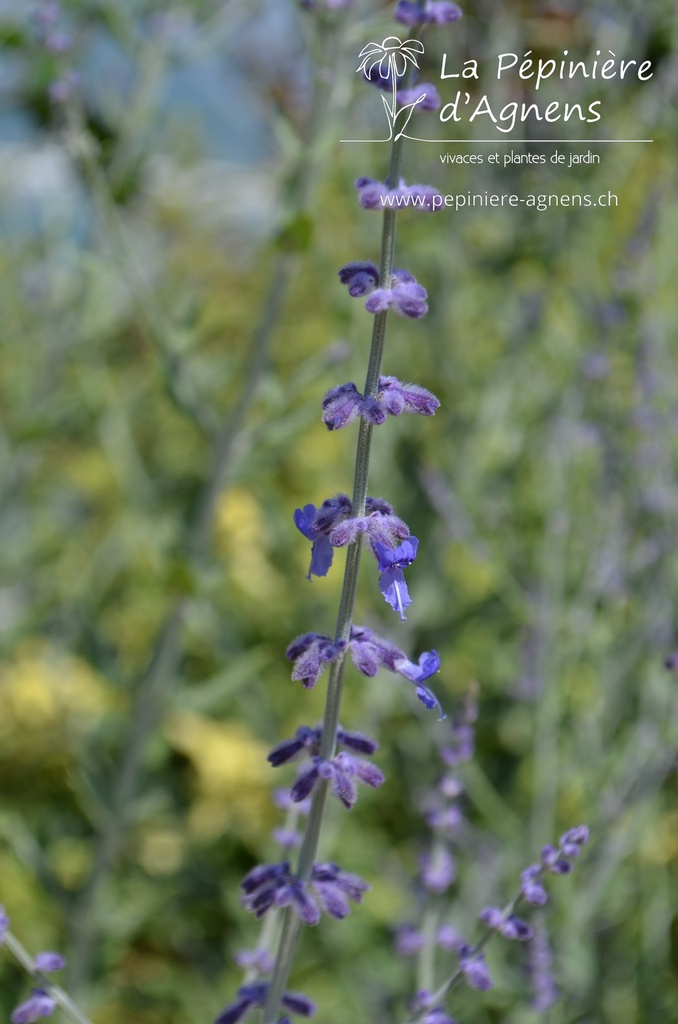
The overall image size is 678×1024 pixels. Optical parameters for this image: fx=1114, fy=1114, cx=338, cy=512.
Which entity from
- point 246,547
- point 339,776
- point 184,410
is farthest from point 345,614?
point 246,547

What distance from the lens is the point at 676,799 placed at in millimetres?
2553

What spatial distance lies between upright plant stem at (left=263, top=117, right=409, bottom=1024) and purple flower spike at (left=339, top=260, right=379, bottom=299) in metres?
0.01

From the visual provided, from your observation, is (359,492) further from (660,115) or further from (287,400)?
(660,115)

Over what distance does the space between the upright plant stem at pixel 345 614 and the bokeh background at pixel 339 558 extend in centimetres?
86

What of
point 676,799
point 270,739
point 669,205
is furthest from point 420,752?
point 669,205

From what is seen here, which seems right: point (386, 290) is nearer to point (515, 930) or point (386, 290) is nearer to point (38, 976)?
point (515, 930)

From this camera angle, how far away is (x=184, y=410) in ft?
7.00

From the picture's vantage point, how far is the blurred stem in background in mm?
2059

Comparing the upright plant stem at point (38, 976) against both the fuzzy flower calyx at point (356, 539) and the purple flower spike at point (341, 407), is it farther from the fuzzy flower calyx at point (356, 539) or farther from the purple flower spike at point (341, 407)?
the purple flower spike at point (341, 407)

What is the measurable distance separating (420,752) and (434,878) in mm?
1654

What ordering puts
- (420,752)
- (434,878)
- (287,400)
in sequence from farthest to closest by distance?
1. (420,752)
2. (287,400)
3. (434,878)

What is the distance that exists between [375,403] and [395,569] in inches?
5.2

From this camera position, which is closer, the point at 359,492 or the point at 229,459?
the point at 359,492

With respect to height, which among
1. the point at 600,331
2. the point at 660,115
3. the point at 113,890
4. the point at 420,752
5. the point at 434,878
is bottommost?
the point at 434,878
